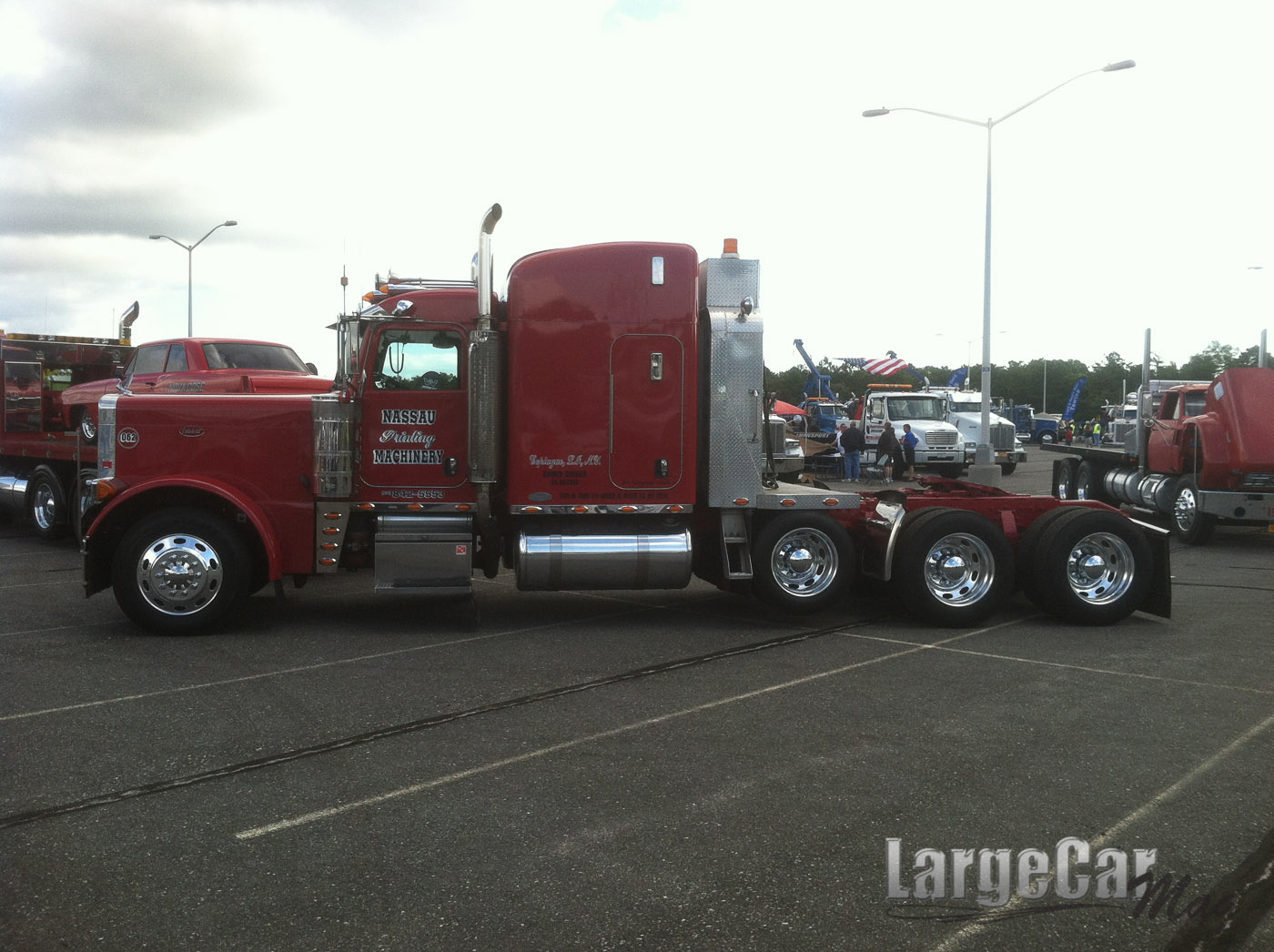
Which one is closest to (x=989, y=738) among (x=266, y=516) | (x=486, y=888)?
(x=486, y=888)

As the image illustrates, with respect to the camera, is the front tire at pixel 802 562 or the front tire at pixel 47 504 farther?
the front tire at pixel 47 504

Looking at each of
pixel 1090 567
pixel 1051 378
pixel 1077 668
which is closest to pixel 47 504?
pixel 1090 567

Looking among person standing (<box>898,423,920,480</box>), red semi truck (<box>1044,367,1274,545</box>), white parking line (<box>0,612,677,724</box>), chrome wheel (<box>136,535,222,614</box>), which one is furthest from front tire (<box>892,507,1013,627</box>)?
person standing (<box>898,423,920,480</box>)

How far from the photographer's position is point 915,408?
32.3 m

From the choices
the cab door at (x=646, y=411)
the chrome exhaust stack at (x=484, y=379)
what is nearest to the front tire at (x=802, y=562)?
the cab door at (x=646, y=411)

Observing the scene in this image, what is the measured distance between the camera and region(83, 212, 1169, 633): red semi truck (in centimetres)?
909

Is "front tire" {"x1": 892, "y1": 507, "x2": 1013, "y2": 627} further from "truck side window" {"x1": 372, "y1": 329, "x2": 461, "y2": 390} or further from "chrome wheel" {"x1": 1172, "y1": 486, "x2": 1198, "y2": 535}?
"chrome wheel" {"x1": 1172, "y1": 486, "x2": 1198, "y2": 535}

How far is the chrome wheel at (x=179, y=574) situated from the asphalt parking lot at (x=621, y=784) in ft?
0.98

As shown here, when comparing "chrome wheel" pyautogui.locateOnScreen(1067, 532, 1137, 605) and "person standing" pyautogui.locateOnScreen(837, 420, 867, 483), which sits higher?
"person standing" pyautogui.locateOnScreen(837, 420, 867, 483)

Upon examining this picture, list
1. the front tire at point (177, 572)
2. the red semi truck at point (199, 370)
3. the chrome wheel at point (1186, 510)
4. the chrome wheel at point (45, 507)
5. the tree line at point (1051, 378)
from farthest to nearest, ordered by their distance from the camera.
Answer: the tree line at point (1051, 378) → the chrome wheel at point (1186, 510) → the chrome wheel at point (45, 507) → the red semi truck at point (199, 370) → the front tire at point (177, 572)

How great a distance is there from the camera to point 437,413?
9.42 metres

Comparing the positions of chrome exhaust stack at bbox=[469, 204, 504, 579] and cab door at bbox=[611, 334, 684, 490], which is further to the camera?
cab door at bbox=[611, 334, 684, 490]

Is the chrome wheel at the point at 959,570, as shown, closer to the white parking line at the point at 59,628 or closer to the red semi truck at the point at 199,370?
the white parking line at the point at 59,628

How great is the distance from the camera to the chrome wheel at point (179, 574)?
885cm
